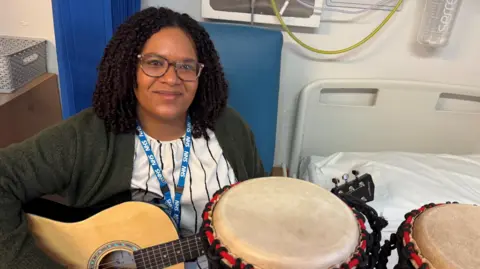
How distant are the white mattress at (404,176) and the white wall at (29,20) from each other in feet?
3.84

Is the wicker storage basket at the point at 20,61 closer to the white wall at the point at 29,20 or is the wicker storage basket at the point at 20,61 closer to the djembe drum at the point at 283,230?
the white wall at the point at 29,20

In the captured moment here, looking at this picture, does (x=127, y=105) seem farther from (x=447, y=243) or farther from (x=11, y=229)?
(x=447, y=243)

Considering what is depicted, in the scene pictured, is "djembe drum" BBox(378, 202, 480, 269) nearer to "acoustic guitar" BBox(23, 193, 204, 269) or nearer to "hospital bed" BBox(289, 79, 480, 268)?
"acoustic guitar" BBox(23, 193, 204, 269)

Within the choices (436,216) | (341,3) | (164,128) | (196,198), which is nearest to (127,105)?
(164,128)

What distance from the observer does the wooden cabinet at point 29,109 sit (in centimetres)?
143

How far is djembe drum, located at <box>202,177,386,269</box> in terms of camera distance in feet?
1.98

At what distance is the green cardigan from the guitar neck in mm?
173

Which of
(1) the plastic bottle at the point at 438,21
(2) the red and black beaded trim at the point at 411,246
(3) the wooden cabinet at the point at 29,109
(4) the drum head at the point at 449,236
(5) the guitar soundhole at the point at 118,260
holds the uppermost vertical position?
(1) the plastic bottle at the point at 438,21

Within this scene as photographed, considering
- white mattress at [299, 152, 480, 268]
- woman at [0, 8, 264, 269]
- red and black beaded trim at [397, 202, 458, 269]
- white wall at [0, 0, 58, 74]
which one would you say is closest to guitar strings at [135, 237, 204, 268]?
woman at [0, 8, 264, 269]

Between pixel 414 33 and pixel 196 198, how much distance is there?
1.14 meters

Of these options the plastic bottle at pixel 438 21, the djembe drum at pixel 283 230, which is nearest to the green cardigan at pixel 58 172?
the djembe drum at pixel 283 230

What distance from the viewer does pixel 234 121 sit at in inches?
48.3

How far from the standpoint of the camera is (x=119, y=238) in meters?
1.05

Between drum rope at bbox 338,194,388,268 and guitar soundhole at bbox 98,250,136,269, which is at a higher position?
drum rope at bbox 338,194,388,268
